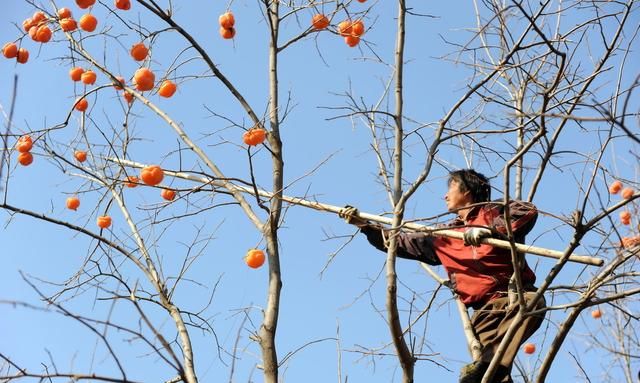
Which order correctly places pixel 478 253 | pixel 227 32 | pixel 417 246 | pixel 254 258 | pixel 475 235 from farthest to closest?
pixel 417 246 < pixel 227 32 < pixel 478 253 < pixel 254 258 < pixel 475 235

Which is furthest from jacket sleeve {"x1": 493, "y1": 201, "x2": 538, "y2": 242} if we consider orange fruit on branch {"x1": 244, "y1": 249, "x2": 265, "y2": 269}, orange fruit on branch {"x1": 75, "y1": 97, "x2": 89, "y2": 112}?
orange fruit on branch {"x1": 75, "y1": 97, "x2": 89, "y2": 112}

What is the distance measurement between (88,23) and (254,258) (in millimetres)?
1622

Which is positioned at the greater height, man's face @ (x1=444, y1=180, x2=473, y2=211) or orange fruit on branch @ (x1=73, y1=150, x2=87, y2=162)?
orange fruit on branch @ (x1=73, y1=150, x2=87, y2=162)

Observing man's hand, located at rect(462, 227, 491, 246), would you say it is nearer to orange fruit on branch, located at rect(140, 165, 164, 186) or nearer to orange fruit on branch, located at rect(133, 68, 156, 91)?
orange fruit on branch, located at rect(140, 165, 164, 186)

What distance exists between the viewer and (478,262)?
12.5 ft

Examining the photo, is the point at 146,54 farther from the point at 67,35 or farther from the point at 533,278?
the point at 533,278

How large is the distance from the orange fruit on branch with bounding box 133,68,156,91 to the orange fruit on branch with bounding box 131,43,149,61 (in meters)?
0.18

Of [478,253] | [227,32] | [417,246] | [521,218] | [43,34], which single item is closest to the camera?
[521,218]

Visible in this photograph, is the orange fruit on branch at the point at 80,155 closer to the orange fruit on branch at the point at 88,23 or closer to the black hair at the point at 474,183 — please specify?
the orange fruit on branch at the point at 88,23

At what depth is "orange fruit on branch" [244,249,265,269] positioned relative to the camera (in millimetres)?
3457

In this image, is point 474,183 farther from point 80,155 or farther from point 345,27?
point 80,155

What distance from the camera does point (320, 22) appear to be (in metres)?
3.80

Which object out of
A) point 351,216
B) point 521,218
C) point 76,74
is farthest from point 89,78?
point 521,218

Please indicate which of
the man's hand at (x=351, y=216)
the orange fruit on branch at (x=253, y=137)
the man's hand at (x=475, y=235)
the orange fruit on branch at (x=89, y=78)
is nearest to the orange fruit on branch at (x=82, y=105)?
the orange fruit on branch at (x=89, y=78)
